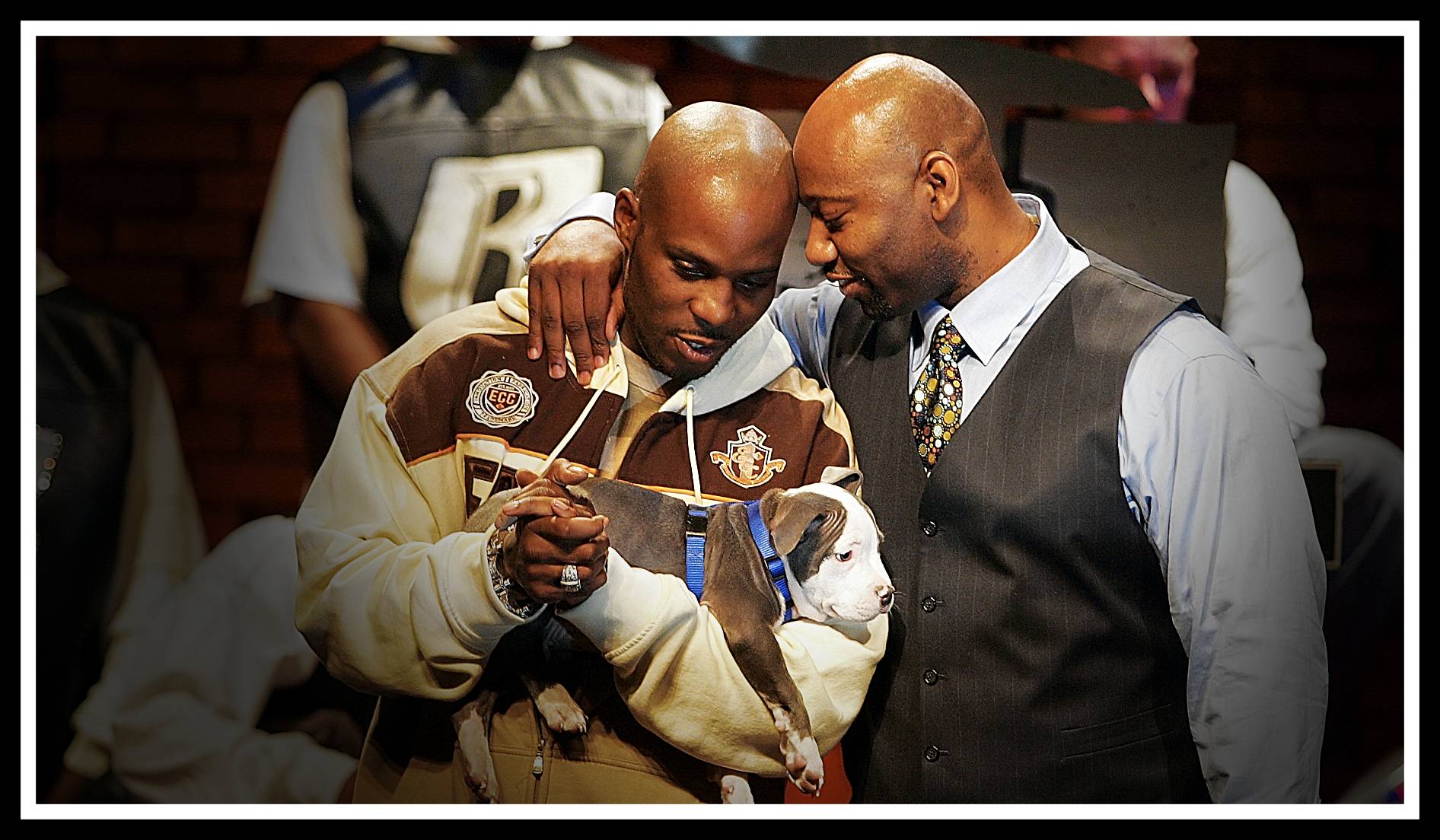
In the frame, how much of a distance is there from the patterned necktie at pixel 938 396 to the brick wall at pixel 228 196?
642 millimetres

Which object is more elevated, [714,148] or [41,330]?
[714,148]

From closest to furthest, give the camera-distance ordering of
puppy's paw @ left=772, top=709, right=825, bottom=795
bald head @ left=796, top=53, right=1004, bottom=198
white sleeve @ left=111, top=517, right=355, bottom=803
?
bald head @ left=796, top=53, right=1004, bottom=198
puppy's paw @ left=772, top=709, right=825, bottom=795
white sleeve @ left=111, top=517, right=355, bottom=803

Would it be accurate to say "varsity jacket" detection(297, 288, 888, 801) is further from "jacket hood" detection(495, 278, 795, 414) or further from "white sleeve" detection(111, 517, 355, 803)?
"white sleeve" detection(111, 517, 355, 803)

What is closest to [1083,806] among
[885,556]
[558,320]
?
[885,556]

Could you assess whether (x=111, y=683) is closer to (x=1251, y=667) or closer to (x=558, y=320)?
(x=558, y=320)

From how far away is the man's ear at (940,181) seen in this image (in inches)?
87.9

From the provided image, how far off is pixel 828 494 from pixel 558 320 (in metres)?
0.56

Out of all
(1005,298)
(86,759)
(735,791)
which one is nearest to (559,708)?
(735,791)

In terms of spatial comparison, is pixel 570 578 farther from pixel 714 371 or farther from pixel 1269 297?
pixel 1269 297

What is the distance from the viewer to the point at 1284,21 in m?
2.47

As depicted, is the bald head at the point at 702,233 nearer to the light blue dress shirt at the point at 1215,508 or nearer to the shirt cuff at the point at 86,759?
the light blue dress shirt at the point at 1215,508

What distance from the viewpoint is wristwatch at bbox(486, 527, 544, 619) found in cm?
225

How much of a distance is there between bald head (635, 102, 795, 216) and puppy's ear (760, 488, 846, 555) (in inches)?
20.3

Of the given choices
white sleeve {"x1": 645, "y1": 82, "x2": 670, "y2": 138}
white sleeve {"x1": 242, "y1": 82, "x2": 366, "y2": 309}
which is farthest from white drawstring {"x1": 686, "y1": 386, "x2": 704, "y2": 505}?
white sleeve {"x1": 242, "y1": 82, "x2": 366, "y2": 309}
